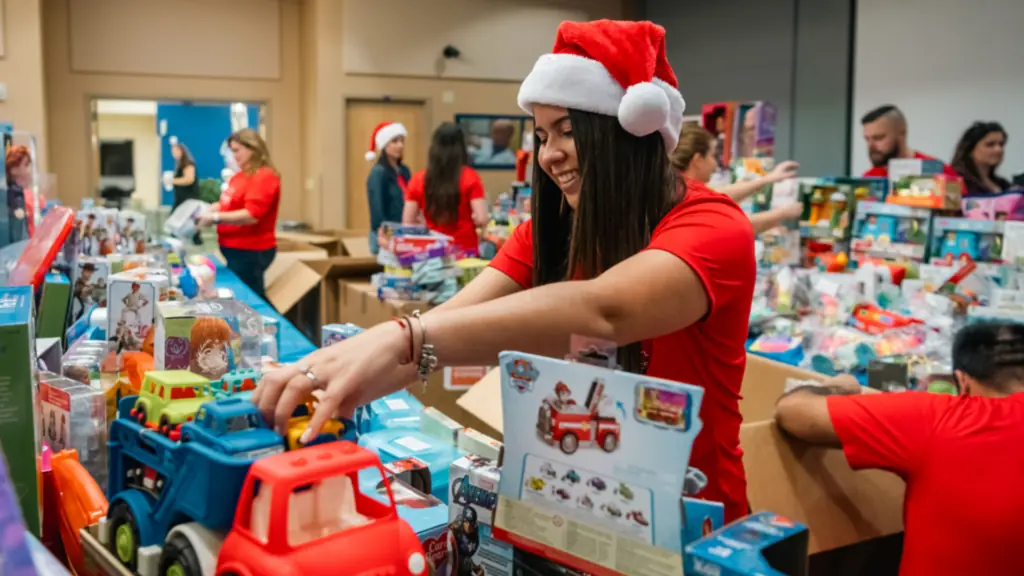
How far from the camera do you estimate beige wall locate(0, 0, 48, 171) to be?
323 inches

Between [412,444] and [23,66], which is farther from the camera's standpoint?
[23,66]

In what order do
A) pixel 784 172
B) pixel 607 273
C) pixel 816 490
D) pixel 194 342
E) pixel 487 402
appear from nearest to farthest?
pixel 607 273
pixel 194 342
pixel 816 490
pixel 487 402
pixel 784 172

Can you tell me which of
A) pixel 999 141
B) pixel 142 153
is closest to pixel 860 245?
pixel 999 141

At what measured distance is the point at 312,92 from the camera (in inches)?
383

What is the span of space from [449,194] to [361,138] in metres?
4.85

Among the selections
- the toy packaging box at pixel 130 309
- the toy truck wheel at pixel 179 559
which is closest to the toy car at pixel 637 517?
the toy truck wheel at pixel 179 559

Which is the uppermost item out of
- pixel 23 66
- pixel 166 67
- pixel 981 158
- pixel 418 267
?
pixel 166 67

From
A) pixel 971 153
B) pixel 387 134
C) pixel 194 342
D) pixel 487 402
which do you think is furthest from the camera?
pixel 387 134

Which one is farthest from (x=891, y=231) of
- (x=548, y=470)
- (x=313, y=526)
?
(x=313, y=526)

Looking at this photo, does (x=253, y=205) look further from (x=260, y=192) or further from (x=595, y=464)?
(x=595, y=464)

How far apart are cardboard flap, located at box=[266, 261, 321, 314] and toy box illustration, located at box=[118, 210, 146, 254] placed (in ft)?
5.24

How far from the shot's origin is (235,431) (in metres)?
1.04

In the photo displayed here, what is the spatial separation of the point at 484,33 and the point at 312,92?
2065 millimetres

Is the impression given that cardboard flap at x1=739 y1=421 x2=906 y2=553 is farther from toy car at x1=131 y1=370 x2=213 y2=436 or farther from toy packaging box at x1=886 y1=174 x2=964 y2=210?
toy packaging box at x1=886 y1=174 x2=964 y2=210
